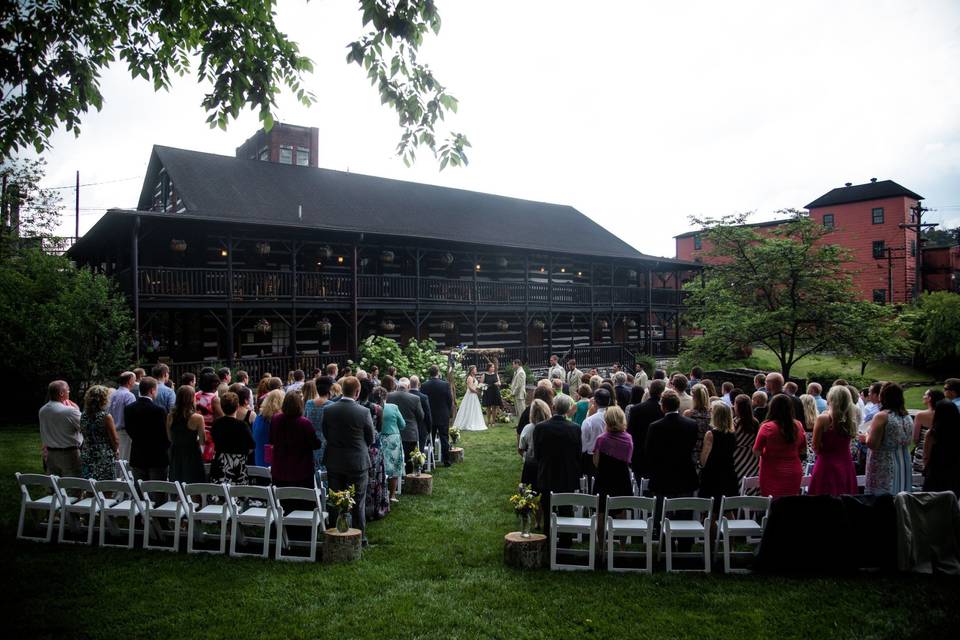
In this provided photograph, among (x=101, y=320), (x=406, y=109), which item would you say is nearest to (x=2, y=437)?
(x=101, y=320)

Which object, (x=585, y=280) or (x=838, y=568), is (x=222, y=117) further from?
(x=585, y=280)

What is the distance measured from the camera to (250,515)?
6.25 meters

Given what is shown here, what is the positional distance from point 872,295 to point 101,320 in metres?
46.6

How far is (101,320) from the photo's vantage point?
1586cm

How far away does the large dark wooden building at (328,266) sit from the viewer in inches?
746

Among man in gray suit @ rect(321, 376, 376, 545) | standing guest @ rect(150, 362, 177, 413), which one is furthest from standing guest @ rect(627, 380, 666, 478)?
standing guest @ rect(150, 362, 177, 413)

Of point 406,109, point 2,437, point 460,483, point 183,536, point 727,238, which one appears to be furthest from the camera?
point 727,238

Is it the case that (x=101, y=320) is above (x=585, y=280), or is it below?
below

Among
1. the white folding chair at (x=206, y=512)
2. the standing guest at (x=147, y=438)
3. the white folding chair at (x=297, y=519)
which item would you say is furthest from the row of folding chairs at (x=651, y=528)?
the standing guest at (x=147, y=438)

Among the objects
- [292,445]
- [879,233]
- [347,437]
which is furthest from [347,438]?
[879,233]

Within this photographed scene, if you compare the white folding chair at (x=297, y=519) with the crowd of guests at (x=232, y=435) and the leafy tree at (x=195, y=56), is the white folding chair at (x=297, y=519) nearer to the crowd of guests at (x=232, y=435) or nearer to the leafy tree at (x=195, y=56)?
the crowd of guests at (x=232, y=435)

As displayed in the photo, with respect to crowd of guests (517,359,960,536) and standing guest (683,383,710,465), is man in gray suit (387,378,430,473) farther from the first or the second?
standing guest (683,383,710,465)

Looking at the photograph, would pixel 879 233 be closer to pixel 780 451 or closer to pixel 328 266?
pixel 328 266

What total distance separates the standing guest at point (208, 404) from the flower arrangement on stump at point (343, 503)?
234cm
